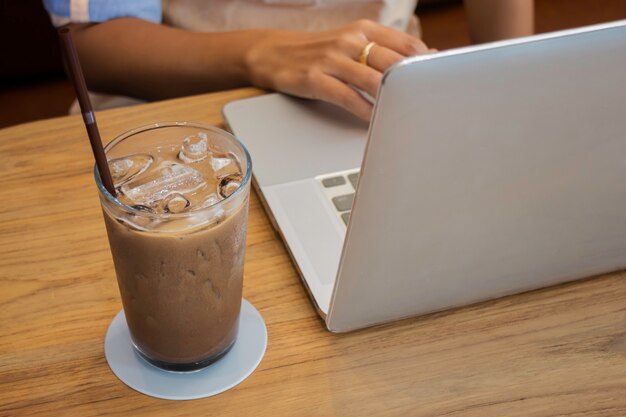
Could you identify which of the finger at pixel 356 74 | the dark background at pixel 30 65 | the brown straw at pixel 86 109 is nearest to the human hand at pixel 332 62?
the finger at pixel 356 74

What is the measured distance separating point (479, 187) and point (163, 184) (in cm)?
21

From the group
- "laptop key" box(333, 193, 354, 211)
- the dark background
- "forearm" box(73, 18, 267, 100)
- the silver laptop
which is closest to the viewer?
the silver laptop

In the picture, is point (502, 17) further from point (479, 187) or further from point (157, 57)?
point (479, 187)

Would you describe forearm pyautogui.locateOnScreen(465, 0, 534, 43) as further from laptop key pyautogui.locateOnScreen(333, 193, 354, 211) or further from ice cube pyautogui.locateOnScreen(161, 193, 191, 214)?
ice cube pyautogui.locateOnScreen(161, 193, 191, 214)

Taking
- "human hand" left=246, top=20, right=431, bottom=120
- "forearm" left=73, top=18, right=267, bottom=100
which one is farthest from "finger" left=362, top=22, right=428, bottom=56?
"forearm" left=73, top=18, right=267, bottom=100

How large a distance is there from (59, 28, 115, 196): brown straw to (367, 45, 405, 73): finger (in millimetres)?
400

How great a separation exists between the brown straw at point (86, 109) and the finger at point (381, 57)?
1.31 ft

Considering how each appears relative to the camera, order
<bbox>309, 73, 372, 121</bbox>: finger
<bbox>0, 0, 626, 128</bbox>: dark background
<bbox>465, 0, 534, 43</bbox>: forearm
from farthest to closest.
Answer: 1. <bbox>0, 0, 626, 128</bbox>: dark background
2. <bbox>465, 0, 534, 43</bbox>: forearm
3. <bbox>309, 73, 372, 121</bbox>: finger

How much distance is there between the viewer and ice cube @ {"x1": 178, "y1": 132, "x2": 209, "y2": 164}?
0.53 meters

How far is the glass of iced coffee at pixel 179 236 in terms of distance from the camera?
1.55ft

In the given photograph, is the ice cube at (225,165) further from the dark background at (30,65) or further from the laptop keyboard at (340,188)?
the dark background at (30,65)

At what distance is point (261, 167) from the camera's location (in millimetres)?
712

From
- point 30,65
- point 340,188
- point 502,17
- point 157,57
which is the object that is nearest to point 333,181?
point 340,188

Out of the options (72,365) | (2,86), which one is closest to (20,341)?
(72,365)
